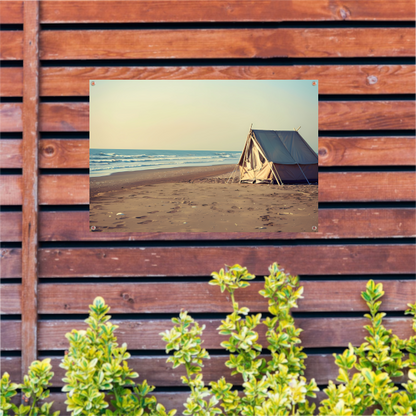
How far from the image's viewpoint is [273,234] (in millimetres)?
1651

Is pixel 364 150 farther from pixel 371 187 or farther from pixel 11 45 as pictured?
pixel 11 45

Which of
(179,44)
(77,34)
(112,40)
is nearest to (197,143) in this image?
(179,44)

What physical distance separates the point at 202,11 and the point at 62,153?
3.30 ft

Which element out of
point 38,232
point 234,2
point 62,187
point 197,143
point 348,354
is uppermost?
point 234,2

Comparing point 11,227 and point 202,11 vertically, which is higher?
point 202,11

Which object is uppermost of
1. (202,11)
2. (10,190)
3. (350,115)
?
(202,11)

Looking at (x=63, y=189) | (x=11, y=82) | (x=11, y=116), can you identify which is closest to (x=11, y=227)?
(x=63, y=189)

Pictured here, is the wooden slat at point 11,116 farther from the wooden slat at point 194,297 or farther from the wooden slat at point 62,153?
the wooden slat at point 194,297

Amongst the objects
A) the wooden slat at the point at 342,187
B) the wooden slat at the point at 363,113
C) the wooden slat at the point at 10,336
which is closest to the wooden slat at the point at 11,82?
the wooden slat at the point at 342,187

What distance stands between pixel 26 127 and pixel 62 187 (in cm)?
34

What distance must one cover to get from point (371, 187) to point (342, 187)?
15 cm

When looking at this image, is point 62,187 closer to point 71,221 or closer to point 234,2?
point 71,221

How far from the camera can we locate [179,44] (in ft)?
5.41

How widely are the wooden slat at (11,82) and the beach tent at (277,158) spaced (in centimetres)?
118
